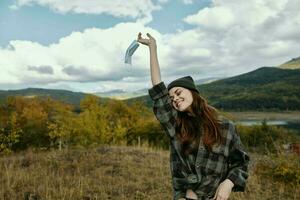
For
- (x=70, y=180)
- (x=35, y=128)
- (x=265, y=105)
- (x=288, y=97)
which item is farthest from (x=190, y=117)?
(x=288, y=97)

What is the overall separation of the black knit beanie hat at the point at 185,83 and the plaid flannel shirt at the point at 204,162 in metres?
0.07

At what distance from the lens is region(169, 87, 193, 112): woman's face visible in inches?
108

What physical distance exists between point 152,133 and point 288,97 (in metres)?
132

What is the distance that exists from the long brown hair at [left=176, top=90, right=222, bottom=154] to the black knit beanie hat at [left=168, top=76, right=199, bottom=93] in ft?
0.14

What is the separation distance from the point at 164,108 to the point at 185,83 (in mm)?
202

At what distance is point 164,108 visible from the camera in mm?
2789

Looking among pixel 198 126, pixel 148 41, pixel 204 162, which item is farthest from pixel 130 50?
pixel 204 162

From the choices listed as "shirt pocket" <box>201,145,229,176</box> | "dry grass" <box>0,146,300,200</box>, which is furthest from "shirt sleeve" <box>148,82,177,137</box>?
"dry grass" <box>0,146,300,200</box>

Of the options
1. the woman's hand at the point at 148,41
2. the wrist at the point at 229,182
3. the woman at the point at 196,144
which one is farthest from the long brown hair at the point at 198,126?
the woman's hand at the point at 148,41

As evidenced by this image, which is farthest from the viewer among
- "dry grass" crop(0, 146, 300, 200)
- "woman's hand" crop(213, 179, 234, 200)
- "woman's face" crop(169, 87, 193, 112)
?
"dry grass" crop(0, 146, 300, 200)

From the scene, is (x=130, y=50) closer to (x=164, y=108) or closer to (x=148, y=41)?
(x=148, y=41)

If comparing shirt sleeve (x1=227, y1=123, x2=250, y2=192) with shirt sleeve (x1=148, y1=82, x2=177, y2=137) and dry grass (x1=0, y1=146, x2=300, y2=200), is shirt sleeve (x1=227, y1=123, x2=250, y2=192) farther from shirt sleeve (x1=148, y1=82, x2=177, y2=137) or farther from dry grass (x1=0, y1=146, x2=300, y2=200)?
dry grass (x1=0, y1=146, x2=300, y2=200)

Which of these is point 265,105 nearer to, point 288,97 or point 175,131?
point 288,97

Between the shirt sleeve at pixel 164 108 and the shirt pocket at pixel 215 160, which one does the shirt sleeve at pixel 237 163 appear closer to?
the shirt pocket at pixel 215 160
